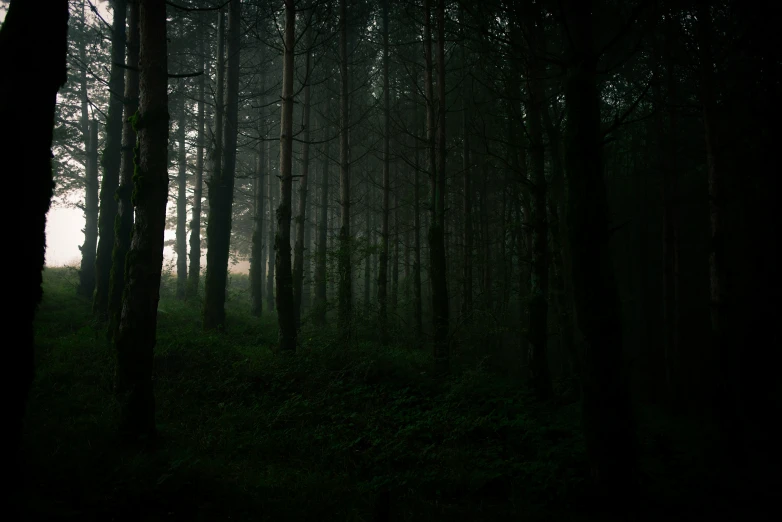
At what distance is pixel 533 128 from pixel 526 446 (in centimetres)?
583

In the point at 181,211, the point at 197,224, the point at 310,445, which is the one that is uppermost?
the point at 181,211

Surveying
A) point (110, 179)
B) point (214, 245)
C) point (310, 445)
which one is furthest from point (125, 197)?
point (310, 445)

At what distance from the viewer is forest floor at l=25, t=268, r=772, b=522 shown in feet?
13.0

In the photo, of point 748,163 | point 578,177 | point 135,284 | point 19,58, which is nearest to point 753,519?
point 578,177

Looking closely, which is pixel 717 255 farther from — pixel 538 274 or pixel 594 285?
pixel 594 285

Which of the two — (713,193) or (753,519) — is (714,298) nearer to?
(713,193)

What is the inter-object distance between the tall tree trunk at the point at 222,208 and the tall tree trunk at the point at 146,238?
6109mm

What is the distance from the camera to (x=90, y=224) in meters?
17.0

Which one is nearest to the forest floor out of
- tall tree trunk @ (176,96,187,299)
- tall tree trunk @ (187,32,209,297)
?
tall tree trunk @ (187,32,209,297)

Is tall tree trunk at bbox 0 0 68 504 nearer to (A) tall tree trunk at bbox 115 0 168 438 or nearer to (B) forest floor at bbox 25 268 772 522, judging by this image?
(B) forest floor at bbox 25 268 772 522

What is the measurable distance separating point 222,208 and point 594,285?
11124 mm

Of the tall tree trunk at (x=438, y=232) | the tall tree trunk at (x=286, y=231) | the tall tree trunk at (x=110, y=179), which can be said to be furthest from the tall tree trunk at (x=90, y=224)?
the tall tree trunk at (x=438, y=232)

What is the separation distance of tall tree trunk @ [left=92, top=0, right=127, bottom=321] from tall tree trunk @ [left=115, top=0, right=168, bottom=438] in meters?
6.54

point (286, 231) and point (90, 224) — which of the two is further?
point (90, 224)
